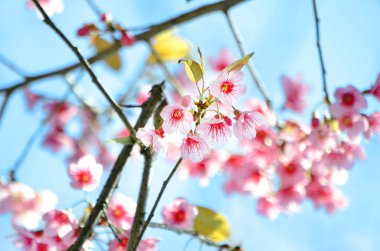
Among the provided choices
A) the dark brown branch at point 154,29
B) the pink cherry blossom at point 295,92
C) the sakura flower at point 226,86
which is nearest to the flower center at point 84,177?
the sakura flower at point 226,86

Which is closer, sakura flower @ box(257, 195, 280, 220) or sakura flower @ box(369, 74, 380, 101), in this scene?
sakura flower @ box(369, 74, 380, 101)

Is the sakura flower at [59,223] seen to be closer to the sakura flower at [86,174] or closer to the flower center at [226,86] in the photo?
the sakura flower at [86,174]

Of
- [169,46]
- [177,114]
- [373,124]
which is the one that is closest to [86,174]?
[177,114]

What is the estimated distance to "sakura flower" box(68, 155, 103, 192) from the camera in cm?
149

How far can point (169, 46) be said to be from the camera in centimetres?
309

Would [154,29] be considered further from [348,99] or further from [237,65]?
[237,65]

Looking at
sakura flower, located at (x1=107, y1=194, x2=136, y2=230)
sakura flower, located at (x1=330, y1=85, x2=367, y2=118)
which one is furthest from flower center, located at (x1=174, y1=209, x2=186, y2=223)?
sakura flower, located at (x1=330, y1=85, x2=367, y2=118)

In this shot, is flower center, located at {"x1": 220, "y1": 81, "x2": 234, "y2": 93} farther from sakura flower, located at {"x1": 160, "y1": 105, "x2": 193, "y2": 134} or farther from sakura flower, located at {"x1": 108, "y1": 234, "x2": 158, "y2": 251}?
sakura flower, located at {"x1": 108, "y1": 234, "x2": 158, "y2": 251}

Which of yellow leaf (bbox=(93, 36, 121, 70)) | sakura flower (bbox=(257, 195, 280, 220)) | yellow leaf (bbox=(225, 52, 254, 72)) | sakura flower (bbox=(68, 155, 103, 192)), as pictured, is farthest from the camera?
yellow leaf (bbox=(93, 36, 121, 70))

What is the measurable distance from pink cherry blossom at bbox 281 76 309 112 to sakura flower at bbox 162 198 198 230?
1364mm

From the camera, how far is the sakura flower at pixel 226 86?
3.67 feet

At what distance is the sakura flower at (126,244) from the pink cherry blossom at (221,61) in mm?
2389

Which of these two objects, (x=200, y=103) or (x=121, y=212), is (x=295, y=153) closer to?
(x=121, y=212)

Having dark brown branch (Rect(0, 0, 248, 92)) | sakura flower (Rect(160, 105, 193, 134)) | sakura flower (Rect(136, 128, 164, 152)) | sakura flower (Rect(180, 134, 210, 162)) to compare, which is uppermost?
dark brown branch (Rect(0, 0, 248, 92))
